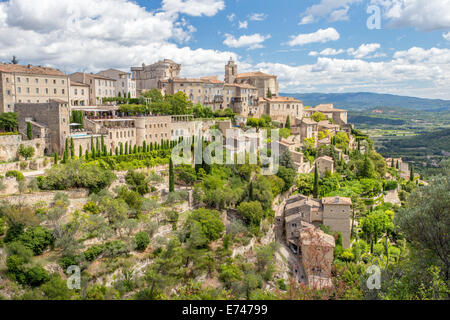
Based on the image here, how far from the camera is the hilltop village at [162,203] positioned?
1938 centimetres

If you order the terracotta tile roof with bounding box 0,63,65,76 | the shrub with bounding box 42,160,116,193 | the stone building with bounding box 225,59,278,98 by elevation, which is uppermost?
the stone building with bounding box 225,59,278,98

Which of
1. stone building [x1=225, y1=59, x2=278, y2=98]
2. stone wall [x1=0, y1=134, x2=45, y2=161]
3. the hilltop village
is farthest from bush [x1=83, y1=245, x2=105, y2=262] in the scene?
stone building [x1=225, y1=59, x2=278, y2=98]

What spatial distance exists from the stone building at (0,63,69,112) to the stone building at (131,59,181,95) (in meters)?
22.4

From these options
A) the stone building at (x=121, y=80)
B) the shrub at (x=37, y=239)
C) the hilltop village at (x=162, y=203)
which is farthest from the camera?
the stone building at (x=121, y=80)

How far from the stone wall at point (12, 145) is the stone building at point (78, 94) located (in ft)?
43.1

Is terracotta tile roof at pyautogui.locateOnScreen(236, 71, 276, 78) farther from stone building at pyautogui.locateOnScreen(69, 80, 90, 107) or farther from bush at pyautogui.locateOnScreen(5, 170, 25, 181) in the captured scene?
bush at pyautogui.locateOnScreen(5, 170, 25, 181)

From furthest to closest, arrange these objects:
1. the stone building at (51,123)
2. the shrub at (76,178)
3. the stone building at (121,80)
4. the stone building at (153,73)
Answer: the stone building at (153,73) < the stone building at (121,80) < the stone building at (51,123) < the shrub at (76,178)

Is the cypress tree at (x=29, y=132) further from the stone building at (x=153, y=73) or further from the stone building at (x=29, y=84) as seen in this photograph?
the stone building at (x=153, y=73)

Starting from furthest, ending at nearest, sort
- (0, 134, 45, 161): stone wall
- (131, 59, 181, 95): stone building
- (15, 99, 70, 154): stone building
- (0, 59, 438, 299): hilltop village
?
1. (131, 59, 181, 95): stone building
2. (15, 99, 70, 154): stone building
3. (0, 134, 45, 161): stone wall
4. (0, 59, 438, 299): hilltop village

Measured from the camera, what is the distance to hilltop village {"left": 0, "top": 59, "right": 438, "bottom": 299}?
63.6 feet

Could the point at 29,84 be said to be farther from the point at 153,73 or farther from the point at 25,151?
the point at 153,73

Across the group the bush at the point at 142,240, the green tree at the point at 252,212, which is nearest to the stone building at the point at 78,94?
the bush at the point at 142,240
